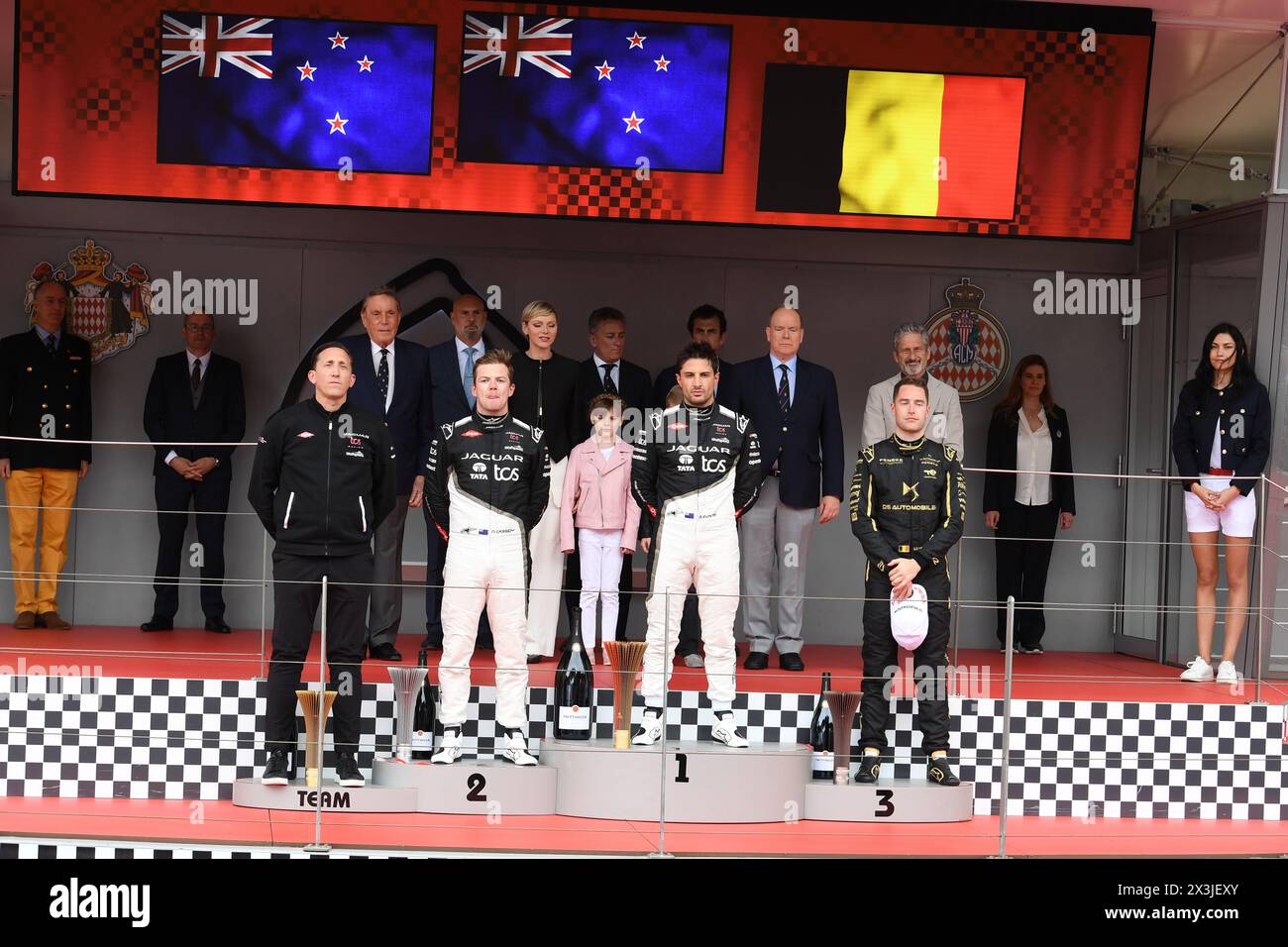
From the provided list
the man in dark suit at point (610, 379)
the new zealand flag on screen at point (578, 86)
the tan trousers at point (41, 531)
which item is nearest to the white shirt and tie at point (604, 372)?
the man in dark suit at point (610, 379)

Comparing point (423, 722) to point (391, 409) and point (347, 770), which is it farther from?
point (391, 409)

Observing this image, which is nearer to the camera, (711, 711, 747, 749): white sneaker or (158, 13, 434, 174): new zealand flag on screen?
(711, 711, 747, 749): white sneaker

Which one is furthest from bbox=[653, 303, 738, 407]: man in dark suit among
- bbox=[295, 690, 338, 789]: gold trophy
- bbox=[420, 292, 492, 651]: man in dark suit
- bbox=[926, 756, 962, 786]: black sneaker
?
bbox=[295, 690, 338, 789]: gold trophy

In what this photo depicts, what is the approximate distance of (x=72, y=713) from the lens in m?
Result: 5.38

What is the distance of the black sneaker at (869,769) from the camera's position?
5.23 m

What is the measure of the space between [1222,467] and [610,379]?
283 centimetres

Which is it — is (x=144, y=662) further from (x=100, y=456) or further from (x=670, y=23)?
(x=670, y=23)

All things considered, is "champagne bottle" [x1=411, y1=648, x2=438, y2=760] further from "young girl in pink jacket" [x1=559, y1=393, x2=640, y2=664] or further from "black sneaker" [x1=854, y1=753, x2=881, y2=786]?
"black sneaker" [x1=854, y1=753, x2=881, y2=786]

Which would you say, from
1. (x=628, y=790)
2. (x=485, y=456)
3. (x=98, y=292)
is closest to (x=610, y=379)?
(x=485, y=456)

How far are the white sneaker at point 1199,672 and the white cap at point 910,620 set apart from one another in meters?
1.76

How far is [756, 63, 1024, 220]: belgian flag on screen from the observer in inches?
242

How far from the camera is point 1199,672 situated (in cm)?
627

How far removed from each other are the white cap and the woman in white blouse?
7.47 feet
